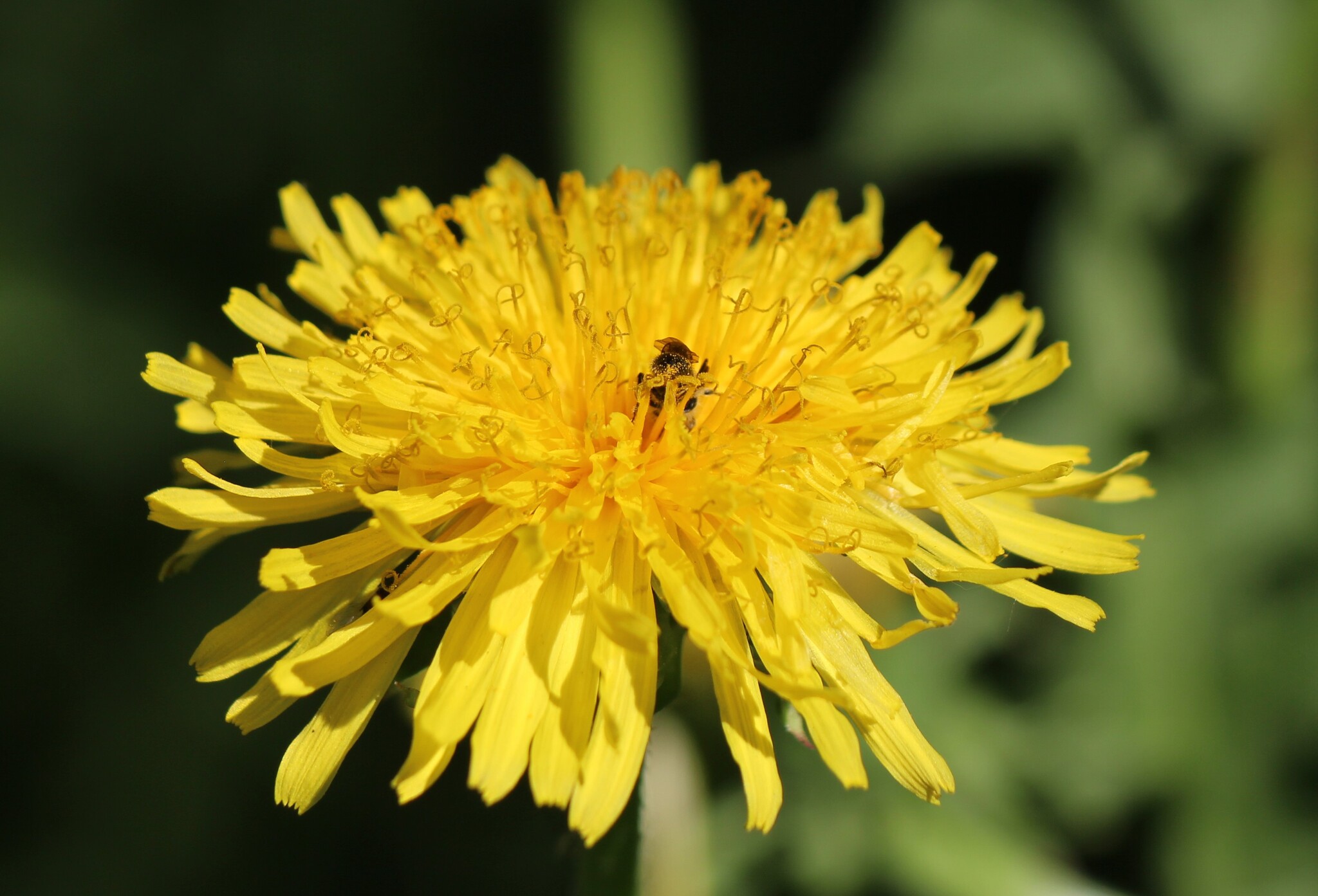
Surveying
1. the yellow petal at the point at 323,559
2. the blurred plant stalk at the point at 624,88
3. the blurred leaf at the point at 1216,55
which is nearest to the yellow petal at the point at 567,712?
the yellow petal at the point at 323,559

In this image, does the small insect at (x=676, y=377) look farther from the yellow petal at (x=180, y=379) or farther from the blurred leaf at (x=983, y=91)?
the blurred leaf at (x=983, y=91)

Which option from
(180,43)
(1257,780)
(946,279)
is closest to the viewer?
(946,279)

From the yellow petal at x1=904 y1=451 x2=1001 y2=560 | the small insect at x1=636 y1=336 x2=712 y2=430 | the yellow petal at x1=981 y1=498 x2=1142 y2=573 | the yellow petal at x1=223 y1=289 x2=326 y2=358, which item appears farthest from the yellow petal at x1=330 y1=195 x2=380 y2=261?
the yellow petal at x1=981 y1=498 x2=1142 y2=573

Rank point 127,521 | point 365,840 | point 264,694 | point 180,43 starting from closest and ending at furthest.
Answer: point 264,694, point 365,840, point 127,521, point 180,43

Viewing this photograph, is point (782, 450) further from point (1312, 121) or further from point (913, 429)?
point (1312, 121)

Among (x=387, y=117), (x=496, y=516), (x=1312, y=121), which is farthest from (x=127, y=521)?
(x=1312, y=121)

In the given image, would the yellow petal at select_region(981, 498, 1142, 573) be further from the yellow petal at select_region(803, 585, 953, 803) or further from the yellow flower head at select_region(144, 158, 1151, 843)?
the yellow petal at select_region(803, 585, 953, 803)
